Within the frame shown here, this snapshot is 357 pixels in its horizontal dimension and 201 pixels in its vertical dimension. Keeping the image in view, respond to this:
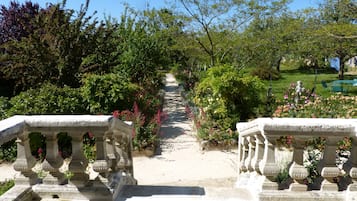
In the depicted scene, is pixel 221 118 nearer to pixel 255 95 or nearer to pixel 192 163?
pixel 255 95

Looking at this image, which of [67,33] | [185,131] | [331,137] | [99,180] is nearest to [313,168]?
[331,137]

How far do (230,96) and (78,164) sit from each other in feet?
21.6

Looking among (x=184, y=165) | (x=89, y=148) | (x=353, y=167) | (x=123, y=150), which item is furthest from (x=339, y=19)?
(x=123, y=150)

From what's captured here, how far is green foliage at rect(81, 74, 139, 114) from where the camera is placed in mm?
8359

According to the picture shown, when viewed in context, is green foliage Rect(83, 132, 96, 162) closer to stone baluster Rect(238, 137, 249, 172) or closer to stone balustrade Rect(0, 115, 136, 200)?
stone baluster Rect(238, 137, 249, 172)

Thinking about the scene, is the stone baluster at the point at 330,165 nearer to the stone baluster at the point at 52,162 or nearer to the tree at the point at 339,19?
the stone baluster at the point at 52,162

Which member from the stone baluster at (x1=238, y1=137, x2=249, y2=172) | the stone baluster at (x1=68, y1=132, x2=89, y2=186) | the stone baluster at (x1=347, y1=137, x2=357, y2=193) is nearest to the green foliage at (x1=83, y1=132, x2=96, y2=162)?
the stone baluster at (x1=238, y1=137, x2=249, y2=172)

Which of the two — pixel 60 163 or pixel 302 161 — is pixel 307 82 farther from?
pixel 60 163

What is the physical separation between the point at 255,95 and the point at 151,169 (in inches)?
160

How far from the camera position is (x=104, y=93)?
8531 mm

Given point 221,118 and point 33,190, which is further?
point 221,118

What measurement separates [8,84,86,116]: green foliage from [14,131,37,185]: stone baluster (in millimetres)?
4983

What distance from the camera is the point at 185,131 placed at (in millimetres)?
9523

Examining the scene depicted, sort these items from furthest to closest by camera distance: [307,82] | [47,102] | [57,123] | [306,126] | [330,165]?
[307,82] < [47,102] < [330,165] < [57,123] < [306,126]
